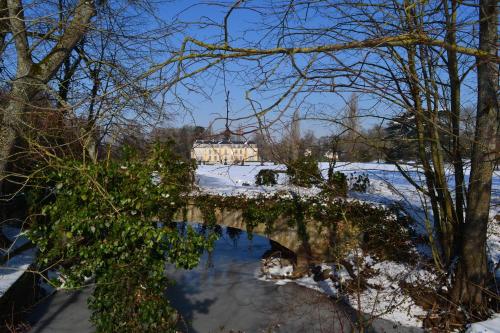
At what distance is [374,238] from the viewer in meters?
9.67

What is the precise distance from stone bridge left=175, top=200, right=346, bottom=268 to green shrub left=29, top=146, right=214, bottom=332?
5643mm

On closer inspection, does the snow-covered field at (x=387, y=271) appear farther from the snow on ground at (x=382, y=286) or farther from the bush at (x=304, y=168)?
the bush at (x=304, y=168)

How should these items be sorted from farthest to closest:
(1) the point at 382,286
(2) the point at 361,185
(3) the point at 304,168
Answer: (2) the point at 361,185
(1) the point at 382,286
(3) the point at 304,168

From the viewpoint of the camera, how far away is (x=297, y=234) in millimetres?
10773

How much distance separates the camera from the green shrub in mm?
5066

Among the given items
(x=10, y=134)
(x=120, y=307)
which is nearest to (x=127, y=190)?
(x=120, y=307)

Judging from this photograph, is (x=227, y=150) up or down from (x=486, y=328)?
up

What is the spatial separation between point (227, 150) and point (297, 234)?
817cm

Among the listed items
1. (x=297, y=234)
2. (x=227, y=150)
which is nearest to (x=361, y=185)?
(x=297, y=234)

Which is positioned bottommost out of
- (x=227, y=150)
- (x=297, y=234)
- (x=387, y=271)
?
(x=387, y=271)

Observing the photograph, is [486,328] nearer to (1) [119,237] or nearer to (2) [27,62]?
(1) [119,237]

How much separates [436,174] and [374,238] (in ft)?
12.4

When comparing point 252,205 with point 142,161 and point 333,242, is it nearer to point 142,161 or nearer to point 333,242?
point 333,242

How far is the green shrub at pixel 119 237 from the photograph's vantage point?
507cm
